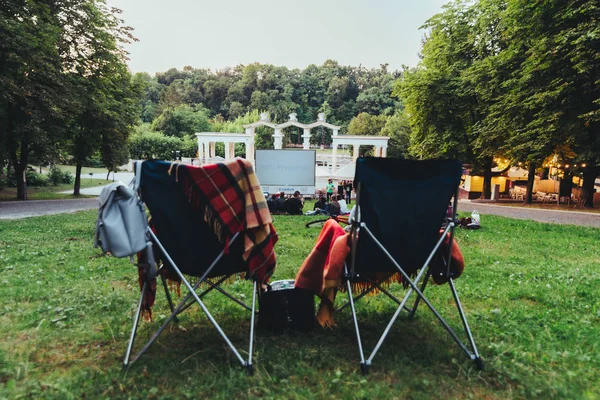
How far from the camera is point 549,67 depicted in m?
15.9

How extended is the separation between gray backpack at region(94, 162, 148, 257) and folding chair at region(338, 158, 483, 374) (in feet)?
5.08

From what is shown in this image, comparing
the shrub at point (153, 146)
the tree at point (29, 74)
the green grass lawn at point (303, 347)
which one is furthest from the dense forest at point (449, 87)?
the shrub at point (153, 146)

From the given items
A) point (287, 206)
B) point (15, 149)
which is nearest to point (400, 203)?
point (287, 206)

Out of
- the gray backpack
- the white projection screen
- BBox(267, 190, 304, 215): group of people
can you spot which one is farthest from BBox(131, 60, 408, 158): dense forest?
the gray backpack

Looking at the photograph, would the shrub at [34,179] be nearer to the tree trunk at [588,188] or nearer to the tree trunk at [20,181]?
the tree trunk at [20,181]

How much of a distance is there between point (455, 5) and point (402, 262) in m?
24.7

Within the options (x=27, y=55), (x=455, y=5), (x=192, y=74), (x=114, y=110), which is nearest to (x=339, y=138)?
(x=455, y=5)

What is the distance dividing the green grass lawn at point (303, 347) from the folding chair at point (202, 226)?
0.24 metres

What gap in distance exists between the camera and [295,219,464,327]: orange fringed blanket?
9.42ft

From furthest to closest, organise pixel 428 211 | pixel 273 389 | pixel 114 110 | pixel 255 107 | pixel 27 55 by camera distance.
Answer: pixel 255 107
pixel 114 110
pixel 27 55
pixel 428 211
pixel 273 389

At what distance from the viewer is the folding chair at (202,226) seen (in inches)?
106

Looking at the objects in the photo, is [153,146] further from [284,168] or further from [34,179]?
[284,168]

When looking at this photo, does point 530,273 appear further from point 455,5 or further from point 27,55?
point 455,5

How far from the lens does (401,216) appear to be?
285cm
